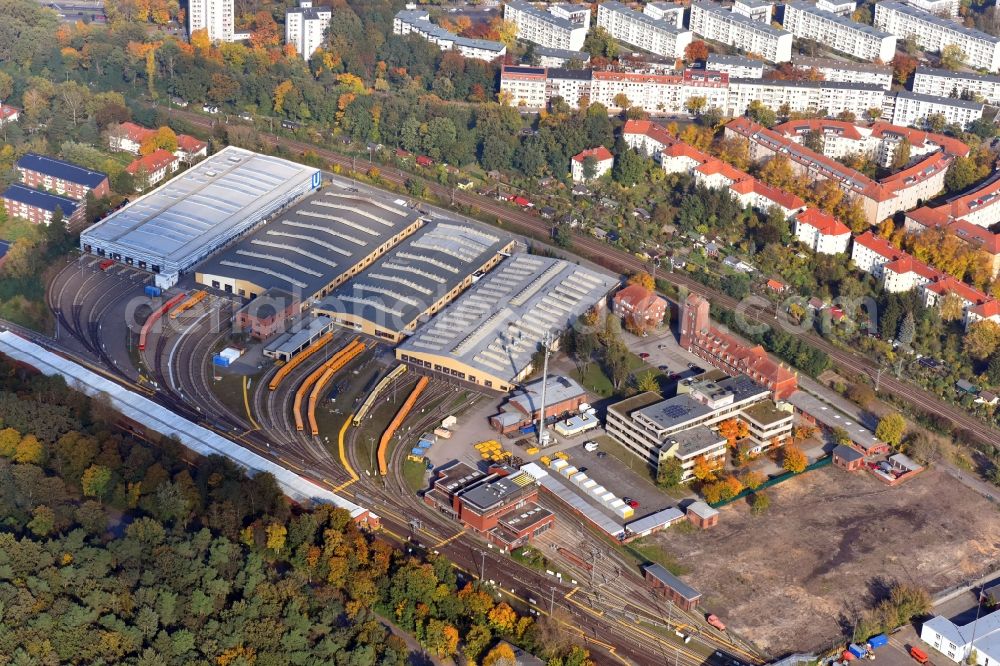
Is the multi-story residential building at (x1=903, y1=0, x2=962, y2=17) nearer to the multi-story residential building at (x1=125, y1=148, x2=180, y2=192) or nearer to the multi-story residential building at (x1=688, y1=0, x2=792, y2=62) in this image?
the multi-story residential building at (x1=688, y1=0, x2=792, y2=62)

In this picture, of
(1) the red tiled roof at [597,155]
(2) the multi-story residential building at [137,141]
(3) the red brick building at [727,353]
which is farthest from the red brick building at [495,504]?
(2) the multi-story residential building at [137,141]

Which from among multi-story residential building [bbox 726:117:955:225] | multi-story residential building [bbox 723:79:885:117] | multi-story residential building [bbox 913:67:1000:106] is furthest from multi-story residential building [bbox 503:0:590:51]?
multi-story residential building [bbox 913:67:1000:106]

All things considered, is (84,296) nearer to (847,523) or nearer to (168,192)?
(168,192)

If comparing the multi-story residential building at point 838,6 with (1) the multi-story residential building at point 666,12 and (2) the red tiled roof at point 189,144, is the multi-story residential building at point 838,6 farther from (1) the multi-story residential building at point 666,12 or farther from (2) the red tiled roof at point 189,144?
(2) the red tiled roof at point 189,144

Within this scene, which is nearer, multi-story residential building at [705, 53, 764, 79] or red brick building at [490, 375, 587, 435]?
red brick building at [490, 375, 587, 435]

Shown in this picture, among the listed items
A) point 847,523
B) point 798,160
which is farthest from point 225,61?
point 847,523
